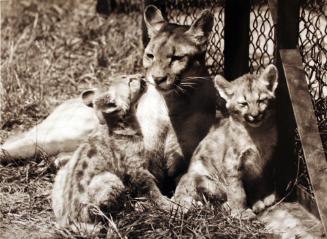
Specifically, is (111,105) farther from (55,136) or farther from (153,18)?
(55,136)

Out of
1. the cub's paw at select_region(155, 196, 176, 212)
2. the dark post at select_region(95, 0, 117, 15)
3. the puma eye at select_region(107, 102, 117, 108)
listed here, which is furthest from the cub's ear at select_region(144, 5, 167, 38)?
the dark post at select_region(95, 0, 117, 15)

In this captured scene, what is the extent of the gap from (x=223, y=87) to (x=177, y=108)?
655 millimetres

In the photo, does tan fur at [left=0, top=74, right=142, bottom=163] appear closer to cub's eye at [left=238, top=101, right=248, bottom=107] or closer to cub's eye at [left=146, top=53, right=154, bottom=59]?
cub's eye at [left=146, top=53, right=154, bottom=59]

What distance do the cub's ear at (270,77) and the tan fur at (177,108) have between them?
743 mm

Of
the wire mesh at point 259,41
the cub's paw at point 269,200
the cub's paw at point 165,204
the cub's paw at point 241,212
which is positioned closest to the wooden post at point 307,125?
the wire mesh at point 259,41

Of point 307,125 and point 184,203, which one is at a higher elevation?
point 307,125

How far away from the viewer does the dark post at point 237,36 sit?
260 inches

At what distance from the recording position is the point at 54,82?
948 cm

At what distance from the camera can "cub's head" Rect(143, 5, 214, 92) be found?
6176mm

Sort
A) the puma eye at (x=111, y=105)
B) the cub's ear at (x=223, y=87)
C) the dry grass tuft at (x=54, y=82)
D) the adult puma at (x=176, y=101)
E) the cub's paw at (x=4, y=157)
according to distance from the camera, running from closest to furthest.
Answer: the dry grass tuft at (x=54, y=82)
the cub's ear at (x=223, y=87)
the adult puma at (x=176, y=101)
the puma eye at (x=111, y=105)
the cub's paw at (x=4, y=157)

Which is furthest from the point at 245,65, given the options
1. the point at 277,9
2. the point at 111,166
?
the point at 111,166

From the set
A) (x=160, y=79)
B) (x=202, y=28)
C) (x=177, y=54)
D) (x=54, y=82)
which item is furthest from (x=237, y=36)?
(x=54, y=82)

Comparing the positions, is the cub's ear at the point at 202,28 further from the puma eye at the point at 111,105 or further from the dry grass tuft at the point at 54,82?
the dry grass tuft at the point at 54,82

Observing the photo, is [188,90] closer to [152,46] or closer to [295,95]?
[152,46]
